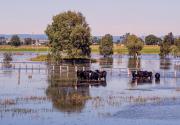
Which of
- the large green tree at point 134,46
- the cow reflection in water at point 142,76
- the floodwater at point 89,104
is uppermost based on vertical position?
the large green tree at point 134,46

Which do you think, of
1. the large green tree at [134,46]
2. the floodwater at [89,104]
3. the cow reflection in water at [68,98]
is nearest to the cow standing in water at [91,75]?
the floodwater at [89,104]

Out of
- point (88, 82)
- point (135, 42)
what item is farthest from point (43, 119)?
point (135, 42)

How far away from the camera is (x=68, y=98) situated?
43469 mm

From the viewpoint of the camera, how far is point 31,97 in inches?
1715

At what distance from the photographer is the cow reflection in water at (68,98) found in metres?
38.5

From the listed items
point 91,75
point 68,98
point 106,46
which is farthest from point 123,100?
point 106,46

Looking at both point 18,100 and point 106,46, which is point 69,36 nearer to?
point 106,46

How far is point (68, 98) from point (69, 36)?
7414cm

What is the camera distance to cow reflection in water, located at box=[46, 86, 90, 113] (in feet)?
126

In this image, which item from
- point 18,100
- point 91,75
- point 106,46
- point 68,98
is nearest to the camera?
point 18,100

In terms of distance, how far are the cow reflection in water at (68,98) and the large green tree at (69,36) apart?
6304 centimetres

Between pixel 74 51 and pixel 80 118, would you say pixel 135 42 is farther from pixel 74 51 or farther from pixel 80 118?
pixel 80 118

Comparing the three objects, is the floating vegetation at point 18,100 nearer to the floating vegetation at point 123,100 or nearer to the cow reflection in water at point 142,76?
the floating vegetation at point 123,100

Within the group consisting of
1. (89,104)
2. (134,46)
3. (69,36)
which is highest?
(69,36)
